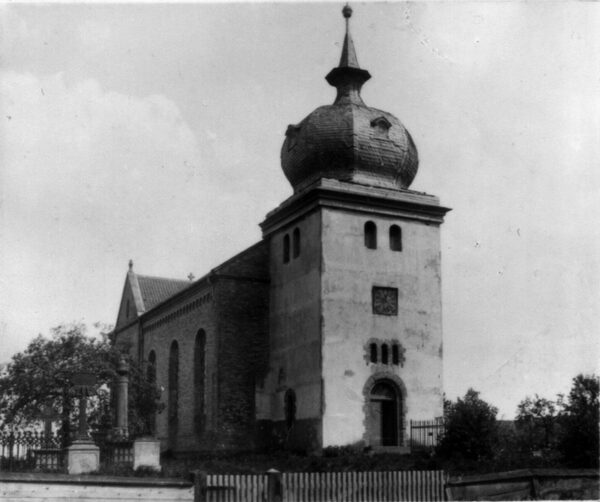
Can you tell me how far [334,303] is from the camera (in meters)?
33.7

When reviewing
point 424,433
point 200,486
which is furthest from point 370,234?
point 200,486

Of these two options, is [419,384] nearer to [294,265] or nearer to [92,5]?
[294,265]

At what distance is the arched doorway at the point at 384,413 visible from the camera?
33.6 metres

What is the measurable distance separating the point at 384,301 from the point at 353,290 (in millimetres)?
1380

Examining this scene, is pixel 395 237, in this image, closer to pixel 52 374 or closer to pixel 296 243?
pixel 296 243

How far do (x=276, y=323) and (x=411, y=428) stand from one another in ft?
22.7

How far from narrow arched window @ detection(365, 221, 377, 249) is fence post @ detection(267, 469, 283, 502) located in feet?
52.6

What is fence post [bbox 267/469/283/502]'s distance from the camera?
2008cm

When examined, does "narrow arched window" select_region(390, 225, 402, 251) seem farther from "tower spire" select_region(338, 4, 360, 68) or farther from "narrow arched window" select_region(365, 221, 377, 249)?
"tower spire" select_region(338, 4, 360, 68)

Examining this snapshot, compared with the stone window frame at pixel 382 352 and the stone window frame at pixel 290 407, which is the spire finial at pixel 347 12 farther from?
the stone window frame at pixel 290 407

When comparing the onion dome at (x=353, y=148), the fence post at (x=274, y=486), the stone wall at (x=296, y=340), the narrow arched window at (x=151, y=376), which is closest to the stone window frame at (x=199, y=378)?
the narrow arched window at (x=151, y=376)

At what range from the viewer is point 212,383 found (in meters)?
36.9

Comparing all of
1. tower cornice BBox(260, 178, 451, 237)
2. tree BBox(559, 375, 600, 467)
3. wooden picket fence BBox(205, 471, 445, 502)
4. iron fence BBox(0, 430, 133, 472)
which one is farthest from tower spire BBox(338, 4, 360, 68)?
wooden picket fence BBox(205, 471, 445, 502)

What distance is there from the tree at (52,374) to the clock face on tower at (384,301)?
412 inches
